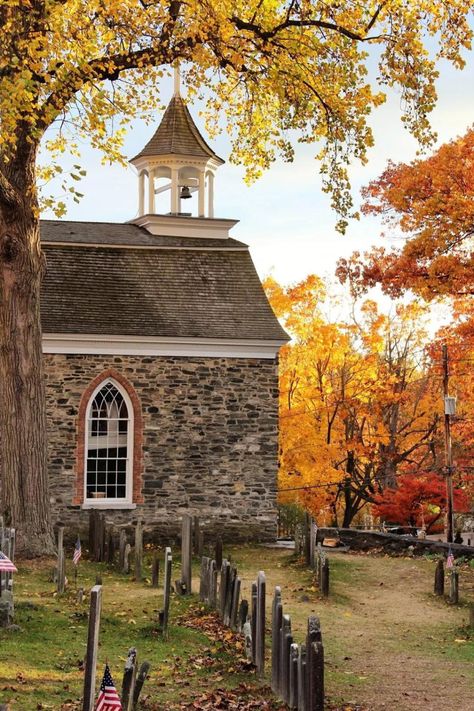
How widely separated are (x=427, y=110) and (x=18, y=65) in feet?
22.3

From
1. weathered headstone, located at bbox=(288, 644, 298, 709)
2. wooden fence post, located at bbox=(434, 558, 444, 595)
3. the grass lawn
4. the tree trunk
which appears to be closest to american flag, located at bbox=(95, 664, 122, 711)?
the grass lawn

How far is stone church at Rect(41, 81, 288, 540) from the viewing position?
24.3 metres

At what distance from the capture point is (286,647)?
1033cm

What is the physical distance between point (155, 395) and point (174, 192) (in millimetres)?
7121

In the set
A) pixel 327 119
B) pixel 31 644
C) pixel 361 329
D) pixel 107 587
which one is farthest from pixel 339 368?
pixel 31 644

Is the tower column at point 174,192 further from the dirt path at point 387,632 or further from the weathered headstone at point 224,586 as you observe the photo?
the weathered headstone at point 224,586

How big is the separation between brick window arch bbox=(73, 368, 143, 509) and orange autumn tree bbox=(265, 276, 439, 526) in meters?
11.0

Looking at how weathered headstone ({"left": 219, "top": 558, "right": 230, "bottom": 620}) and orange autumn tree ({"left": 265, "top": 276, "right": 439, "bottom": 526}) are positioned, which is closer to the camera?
weathered headstone ({"left": 219, "top": 558, "right": 230, "bottom": 620})

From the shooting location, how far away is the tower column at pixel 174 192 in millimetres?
29266

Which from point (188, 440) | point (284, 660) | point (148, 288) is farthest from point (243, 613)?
point (148, 288)

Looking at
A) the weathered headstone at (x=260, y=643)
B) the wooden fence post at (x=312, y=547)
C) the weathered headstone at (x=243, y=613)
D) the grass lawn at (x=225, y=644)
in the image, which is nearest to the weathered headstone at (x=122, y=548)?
the grass lawn at (x=225, y=644)

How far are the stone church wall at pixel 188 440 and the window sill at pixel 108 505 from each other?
147 millimetres

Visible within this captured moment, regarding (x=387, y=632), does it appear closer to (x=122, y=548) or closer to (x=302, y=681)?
(x=302, y=681)

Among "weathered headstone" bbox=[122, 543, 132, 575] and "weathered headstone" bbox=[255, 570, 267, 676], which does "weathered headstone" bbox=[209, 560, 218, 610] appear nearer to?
"weathered headstone" bbox=[255, 570, 267, 676]
